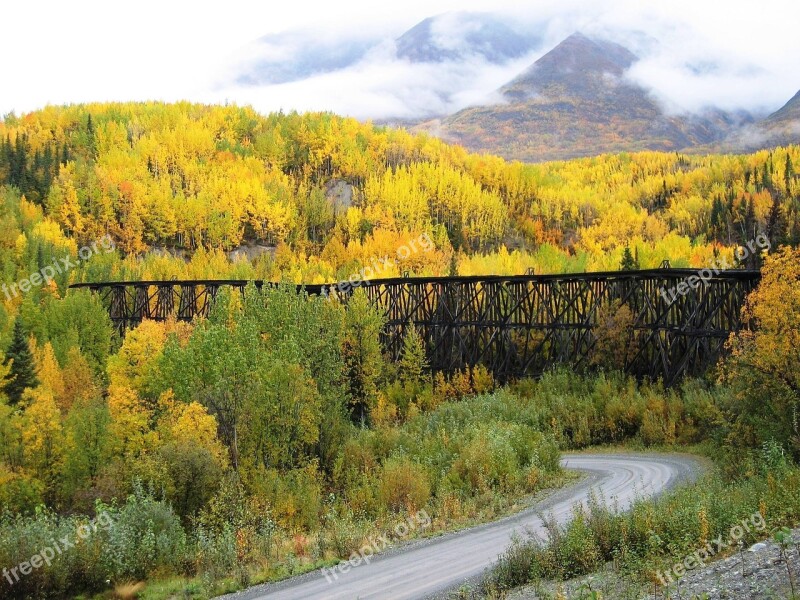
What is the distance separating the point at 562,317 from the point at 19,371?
98.3 ft

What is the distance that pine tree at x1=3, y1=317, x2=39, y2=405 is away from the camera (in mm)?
43750

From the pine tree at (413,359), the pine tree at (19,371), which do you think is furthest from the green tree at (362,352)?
the pine tree at (19,371)

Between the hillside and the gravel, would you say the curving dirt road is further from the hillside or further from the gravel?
the hillside

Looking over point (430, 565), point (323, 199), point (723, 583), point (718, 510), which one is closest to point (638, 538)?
point (718, 510)

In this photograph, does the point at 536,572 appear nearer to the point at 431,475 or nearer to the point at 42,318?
the point at 431,475

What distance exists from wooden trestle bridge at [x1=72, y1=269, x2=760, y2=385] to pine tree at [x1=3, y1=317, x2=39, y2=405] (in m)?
8.96

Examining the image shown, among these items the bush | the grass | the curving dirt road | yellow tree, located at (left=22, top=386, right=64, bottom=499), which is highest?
the grass

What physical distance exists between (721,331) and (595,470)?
9.90m

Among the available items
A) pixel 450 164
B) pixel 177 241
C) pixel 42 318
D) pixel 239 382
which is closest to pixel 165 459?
pixel 239 382

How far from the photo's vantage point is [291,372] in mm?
28516

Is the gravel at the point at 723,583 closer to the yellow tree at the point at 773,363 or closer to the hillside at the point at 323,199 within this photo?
the yellow tree at the point at 773,363

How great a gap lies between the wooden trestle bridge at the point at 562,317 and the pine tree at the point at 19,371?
896 centimetres

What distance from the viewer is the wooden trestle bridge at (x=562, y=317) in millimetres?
31000

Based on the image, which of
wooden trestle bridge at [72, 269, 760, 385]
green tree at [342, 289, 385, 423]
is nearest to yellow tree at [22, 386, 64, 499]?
wooden trestle bridge at [72, 269, 760, 385]
